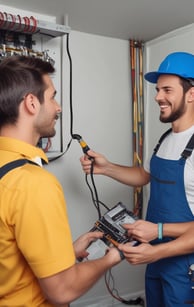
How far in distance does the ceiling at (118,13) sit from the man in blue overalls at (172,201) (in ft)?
1.42

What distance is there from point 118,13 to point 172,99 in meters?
0.72

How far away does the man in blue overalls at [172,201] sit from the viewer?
1.48 metres

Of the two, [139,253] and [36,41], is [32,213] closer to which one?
[139,253]

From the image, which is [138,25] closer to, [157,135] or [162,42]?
[162,42]

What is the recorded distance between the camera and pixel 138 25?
226cm

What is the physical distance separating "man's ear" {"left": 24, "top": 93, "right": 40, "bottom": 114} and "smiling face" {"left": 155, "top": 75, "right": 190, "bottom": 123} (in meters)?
0.86

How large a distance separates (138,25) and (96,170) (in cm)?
105

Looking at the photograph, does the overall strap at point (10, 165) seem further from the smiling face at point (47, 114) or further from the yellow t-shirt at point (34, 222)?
the smiling face at point (47, 114)

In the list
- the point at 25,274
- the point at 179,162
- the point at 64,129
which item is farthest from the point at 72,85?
the point at 25,274

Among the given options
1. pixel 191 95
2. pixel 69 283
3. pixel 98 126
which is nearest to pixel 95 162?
pixel 98 126

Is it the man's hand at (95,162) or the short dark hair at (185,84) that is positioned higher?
the short dark hair at (185,84)

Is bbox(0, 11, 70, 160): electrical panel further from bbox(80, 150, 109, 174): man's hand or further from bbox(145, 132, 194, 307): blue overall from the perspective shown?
bbox(145, 132, 194, 307): blue overall

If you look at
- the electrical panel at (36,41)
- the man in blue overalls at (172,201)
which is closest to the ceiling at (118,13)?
the electrical panel at (36,41)

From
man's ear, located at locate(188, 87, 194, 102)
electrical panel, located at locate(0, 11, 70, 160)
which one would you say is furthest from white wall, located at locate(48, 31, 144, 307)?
man's ear, located at locate(188, 87, 194, 102)
